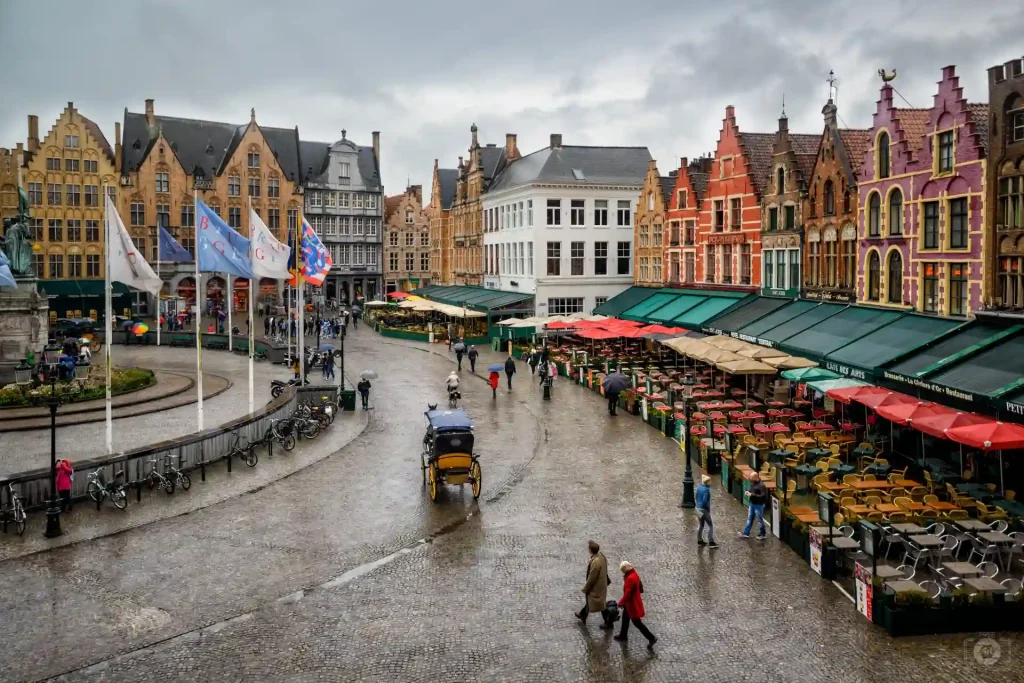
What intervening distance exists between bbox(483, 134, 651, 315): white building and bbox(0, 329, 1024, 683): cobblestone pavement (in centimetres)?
3556

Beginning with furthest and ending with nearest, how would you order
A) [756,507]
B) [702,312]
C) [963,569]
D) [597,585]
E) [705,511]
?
[702,312] → [756,507] → [705,511] → [963,569] → [597,585]

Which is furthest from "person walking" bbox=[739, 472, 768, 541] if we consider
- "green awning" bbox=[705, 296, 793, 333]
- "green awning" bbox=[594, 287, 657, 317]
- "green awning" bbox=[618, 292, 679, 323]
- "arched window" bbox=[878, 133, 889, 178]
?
"green awning" bbox=[594, 287, 657, 317]

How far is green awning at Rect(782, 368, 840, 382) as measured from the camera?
2503 cm

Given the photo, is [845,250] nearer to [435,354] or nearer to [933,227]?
[933,227]

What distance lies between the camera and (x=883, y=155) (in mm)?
29719

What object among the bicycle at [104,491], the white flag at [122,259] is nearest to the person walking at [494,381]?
the white flag at [122,259]

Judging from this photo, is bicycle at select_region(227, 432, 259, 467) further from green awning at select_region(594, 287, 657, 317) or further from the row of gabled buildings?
green awning at select_region(594, 287, 657, 317)

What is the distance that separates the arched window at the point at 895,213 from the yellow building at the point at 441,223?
56.2 meters

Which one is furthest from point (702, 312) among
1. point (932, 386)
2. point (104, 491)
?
point (104, 491)

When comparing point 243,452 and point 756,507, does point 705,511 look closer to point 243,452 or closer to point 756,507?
point 756,507

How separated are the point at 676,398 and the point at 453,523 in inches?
617

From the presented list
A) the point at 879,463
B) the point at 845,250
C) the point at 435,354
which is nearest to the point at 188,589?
the point at 879,463

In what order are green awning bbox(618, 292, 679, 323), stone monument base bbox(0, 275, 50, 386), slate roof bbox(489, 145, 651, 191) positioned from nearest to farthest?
stone monument base bbox(0, 275, 50, 386) → green awning bbox(618, 292, 679, 323) → slate roof bbox(489, 145, 651, 191)

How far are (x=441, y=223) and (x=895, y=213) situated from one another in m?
61.0
